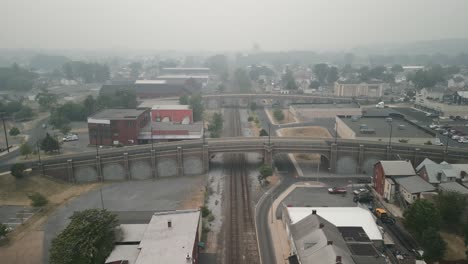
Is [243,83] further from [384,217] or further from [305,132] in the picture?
[384,217]

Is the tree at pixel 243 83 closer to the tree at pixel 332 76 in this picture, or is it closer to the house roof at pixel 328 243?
the tree at pixel 332 76

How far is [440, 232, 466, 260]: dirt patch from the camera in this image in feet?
106

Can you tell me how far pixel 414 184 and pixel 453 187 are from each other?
404 cm

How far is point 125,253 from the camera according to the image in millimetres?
30656

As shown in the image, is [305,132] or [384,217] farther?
[305,132]

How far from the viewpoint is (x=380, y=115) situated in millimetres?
80688

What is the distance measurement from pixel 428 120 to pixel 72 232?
81610mm

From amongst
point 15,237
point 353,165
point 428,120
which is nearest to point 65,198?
point 15,237

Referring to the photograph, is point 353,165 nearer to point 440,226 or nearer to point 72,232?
point 440,226

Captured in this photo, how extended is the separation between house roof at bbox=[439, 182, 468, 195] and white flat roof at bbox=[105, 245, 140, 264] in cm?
3442

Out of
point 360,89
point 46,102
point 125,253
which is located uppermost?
point 360,89

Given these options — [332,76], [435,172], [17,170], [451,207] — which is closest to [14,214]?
[17,170]

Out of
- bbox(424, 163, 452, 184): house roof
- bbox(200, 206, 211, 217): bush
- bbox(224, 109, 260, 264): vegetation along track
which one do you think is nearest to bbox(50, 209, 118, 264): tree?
bbox(200, 206, 211, 217): bush

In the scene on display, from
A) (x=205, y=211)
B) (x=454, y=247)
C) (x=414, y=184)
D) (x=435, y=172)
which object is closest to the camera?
(x=454, y=247)
